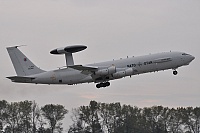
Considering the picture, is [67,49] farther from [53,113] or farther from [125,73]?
[53,113]

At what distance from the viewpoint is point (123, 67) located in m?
130

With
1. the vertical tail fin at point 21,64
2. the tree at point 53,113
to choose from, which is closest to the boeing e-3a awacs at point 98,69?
the vertical tail fin at point 21,64

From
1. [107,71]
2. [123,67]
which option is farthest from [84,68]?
[123,67]

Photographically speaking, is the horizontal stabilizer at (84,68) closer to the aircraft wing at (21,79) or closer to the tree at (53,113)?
the aircraft wing at (21,79)

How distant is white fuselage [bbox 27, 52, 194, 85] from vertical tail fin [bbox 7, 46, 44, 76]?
73.1 inches

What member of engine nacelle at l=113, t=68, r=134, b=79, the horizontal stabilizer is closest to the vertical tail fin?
the horizontal stabilizer

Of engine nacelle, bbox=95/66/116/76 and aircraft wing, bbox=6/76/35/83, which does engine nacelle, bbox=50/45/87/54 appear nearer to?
engine nacelle, bbox=95/66/116/76

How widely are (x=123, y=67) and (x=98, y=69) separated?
478 cm

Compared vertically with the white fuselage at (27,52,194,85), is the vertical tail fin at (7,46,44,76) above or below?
above

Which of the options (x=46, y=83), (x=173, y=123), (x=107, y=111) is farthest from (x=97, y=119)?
(x=46, y=83)

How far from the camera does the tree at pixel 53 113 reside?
182m

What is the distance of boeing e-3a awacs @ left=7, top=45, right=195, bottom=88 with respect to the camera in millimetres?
129375

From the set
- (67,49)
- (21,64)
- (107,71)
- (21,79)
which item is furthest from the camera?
(21,64)

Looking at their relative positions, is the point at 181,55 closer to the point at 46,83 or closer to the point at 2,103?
the point at 46,83
